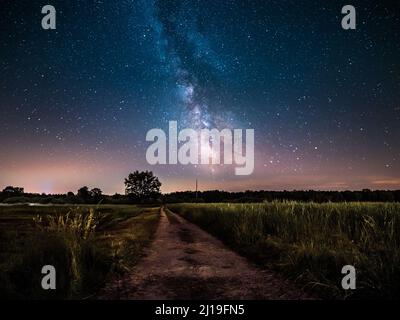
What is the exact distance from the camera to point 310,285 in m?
5.10

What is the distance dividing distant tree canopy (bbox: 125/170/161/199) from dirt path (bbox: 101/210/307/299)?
110974 mm

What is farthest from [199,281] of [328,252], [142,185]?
[142,185]

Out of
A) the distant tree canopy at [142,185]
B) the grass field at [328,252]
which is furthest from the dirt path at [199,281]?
the distant tree canopy at [142,185]

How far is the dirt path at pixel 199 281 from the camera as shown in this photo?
4805 millimetres

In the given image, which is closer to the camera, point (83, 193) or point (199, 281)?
point (199, 281)

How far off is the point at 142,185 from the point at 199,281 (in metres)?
115

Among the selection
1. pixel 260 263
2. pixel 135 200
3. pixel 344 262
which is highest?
pixel 344 262

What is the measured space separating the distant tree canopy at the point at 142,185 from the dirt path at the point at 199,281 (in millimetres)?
110974

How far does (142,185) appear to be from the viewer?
118 metres

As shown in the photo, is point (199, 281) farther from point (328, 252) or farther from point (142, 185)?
point (142, 185)

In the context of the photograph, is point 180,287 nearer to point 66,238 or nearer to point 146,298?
point 146,298
